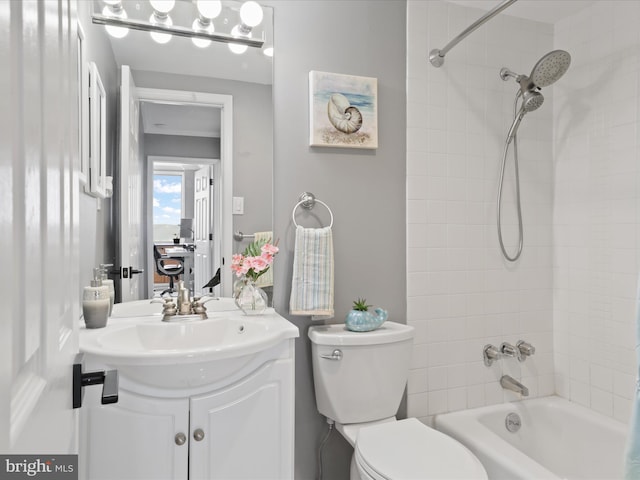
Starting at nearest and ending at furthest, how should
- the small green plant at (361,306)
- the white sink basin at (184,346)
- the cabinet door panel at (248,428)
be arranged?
the white sink basin at (184,346), the cabinet door panel at (248,428), the small green plant at (361,306)

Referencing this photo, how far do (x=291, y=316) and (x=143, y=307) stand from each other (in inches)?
23.8

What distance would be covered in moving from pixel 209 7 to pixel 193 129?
1.65ft

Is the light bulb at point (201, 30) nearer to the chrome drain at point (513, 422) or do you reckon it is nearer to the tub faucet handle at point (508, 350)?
the tub faucet handle at point (508, 350)

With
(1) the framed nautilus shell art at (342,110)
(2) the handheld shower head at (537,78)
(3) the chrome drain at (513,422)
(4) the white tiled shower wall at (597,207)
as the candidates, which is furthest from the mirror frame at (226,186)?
(4) the white tiled shower wall at (597,207)

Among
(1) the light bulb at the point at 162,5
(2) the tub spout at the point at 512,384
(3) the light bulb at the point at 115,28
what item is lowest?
(2) the tub spout at the point at 512,384

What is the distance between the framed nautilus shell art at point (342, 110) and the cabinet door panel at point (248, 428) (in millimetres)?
993

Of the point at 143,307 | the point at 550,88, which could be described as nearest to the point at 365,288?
the point at 143,307

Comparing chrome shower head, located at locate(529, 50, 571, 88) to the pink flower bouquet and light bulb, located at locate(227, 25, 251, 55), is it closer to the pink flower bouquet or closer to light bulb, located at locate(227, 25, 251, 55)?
light bulb, located at locate(227, 25, 251, 55)

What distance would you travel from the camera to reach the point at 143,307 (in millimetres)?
1752

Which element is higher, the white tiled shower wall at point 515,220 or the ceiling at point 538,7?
the ceiling at point 538,7

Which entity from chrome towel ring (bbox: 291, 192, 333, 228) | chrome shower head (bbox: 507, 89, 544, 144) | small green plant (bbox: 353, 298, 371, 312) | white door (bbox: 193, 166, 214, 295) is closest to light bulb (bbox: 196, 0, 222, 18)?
white door (bbox: 193, 166, 214, 295)

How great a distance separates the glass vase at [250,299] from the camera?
A: 179cm

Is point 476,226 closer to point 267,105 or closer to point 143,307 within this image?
point 267,105

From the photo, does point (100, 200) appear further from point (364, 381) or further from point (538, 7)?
point (538, 7)
